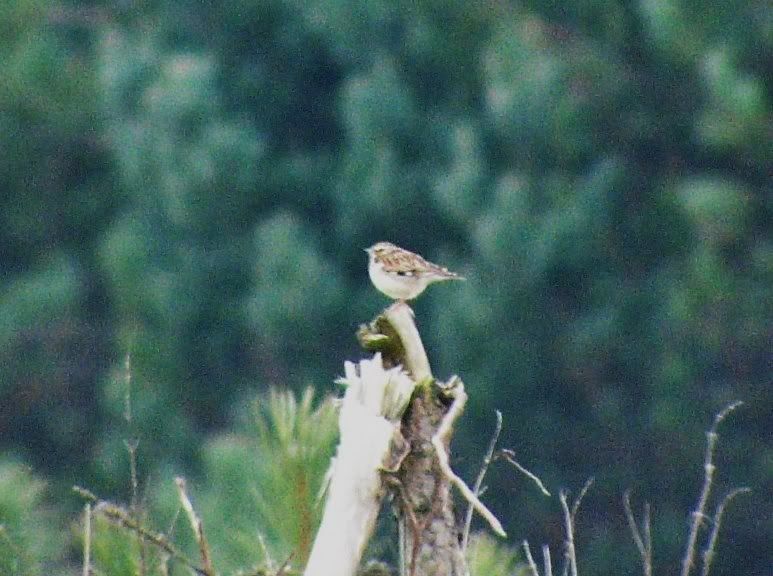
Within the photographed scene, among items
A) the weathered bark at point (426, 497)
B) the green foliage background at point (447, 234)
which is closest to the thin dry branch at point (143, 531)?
the weathered bark at point (426, 497)

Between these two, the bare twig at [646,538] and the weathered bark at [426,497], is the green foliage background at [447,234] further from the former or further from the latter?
the weathered bark at [426,497]

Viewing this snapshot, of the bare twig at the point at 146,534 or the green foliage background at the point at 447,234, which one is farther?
the green foliage background at the point at 447,234

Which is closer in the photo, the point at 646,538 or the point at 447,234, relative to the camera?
the point at 646,538

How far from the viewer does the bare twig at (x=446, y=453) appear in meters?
2.84

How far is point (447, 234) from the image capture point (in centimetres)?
1709

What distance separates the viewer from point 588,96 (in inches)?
669

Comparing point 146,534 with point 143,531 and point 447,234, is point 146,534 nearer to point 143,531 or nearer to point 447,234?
point 143,531

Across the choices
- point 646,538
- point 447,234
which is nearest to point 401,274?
point 646,538

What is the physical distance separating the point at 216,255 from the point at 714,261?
5128 millimetres

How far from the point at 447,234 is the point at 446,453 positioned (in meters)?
14.1

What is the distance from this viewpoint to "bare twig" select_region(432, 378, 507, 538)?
2836 mm

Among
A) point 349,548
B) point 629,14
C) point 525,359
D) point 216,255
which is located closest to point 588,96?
point 629,14

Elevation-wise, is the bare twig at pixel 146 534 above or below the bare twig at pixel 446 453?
below

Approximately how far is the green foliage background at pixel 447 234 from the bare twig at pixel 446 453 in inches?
407
